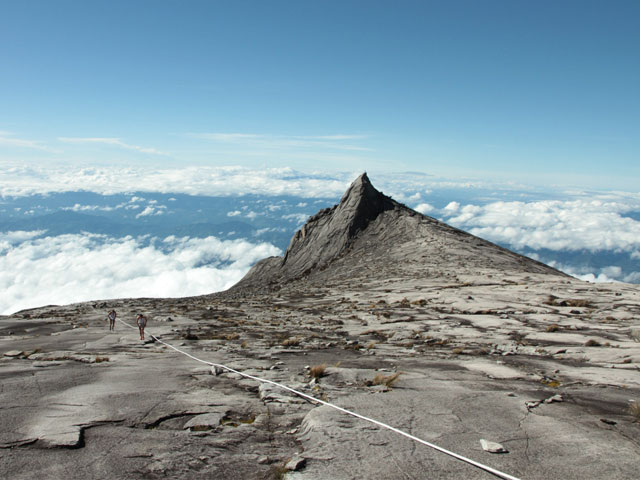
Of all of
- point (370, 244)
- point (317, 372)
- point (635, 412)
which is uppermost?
point (635, 412)

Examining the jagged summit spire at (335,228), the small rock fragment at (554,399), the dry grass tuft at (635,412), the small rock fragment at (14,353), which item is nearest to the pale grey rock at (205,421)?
the small rock fragment at (554,399)

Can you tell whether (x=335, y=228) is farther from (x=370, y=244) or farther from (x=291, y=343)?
(x=291, y=343)

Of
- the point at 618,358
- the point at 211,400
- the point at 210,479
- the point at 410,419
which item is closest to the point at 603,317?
the point at 618,358

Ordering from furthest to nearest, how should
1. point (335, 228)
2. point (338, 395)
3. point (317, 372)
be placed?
point (335, 228) < point (317, 372) < point (338, 395)

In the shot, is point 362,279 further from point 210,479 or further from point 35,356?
point 210,479

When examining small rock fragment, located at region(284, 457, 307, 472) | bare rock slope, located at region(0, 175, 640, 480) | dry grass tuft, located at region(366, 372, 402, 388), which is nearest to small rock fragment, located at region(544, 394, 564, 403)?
bare rock slope, located at region(0, 175, 640, 480)

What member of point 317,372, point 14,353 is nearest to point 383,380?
point 317,372

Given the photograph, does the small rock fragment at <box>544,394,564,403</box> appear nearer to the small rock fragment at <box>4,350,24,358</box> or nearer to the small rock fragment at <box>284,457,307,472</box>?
the small rock fragment at <box>284,457,307,472</box>

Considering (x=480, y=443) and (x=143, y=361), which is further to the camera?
(x=143, y=361)
